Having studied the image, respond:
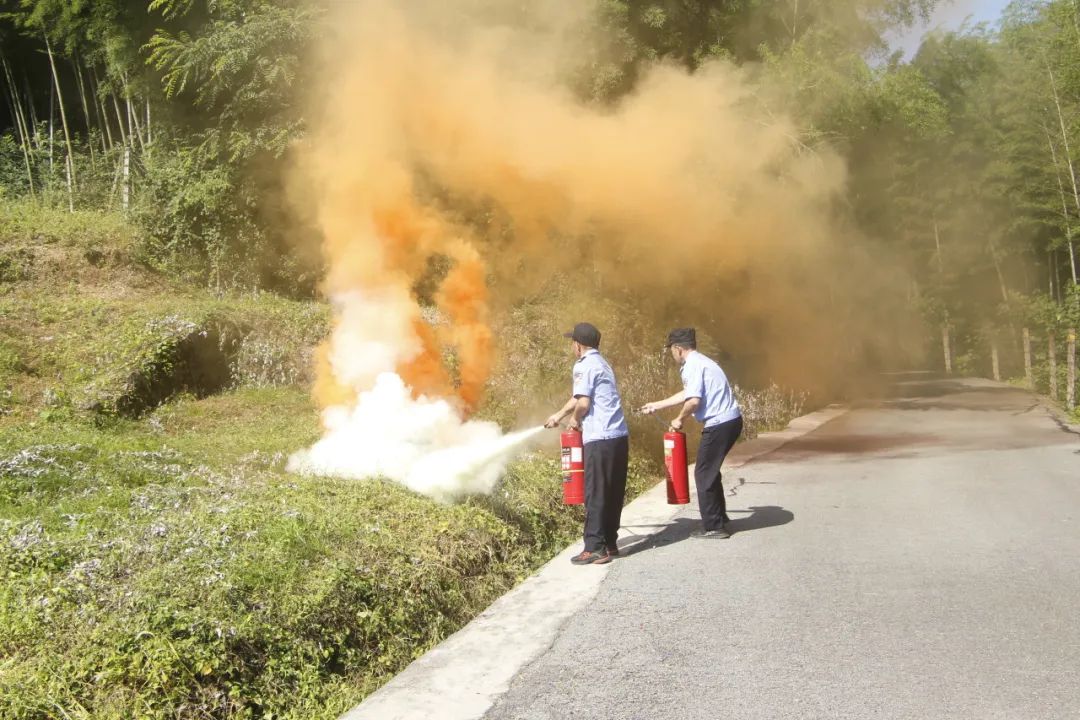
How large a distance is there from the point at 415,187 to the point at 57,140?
1381 cm

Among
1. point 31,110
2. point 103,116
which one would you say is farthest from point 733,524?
point 31,110

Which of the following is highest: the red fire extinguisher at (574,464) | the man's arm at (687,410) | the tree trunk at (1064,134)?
the tree trunk at (1064,134)

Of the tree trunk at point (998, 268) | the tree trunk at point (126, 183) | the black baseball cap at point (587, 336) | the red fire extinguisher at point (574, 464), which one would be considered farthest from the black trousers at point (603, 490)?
the tree trunk at point (998, 268)

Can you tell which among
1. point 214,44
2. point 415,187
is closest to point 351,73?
point 415,187

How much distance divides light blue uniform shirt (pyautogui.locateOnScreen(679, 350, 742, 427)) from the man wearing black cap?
893 millimetres

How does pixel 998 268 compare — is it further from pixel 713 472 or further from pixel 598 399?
pixel 598 399

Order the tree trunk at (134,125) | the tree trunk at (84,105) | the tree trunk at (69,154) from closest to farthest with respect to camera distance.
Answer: the tree trunk at (134,125) → the tree trunk at (69,154) → the tree trunk at (84,105)

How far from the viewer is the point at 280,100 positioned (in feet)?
50.9

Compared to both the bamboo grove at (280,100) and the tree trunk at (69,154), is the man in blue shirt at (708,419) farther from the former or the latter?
the tree trunk at (69,154)

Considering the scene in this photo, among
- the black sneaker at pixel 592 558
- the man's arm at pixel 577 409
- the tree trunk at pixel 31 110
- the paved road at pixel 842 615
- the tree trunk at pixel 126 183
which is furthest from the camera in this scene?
the tree trunk at pixel 31 110

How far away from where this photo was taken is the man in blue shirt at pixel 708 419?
24.5ft

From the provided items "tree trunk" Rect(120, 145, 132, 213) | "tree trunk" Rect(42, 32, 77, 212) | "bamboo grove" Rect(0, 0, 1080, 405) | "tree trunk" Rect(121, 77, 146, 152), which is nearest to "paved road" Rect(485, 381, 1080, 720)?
"bamboo grove" Rect(0, 0, 1080, 405)

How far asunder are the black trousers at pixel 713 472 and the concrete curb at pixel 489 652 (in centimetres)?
56

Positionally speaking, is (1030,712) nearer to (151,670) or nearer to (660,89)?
(151,670)
